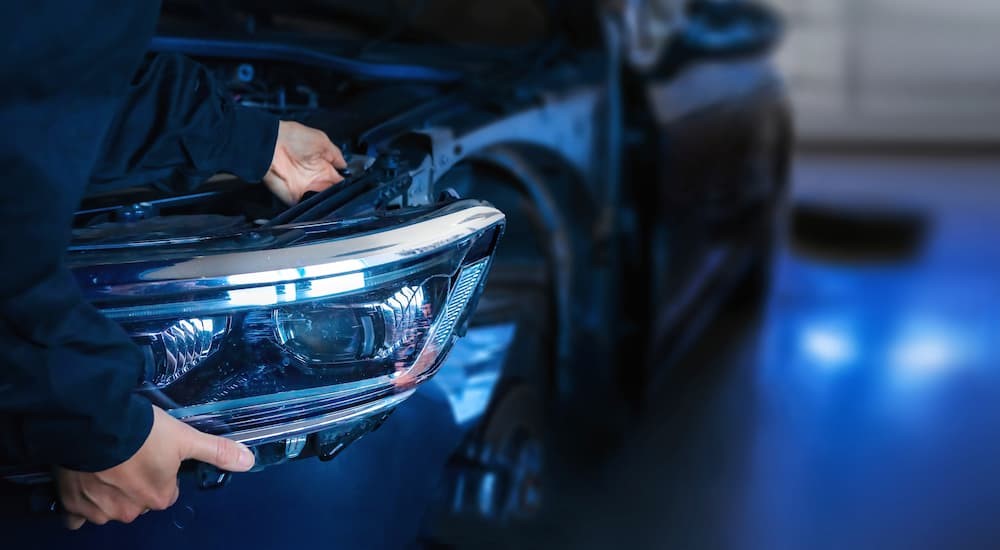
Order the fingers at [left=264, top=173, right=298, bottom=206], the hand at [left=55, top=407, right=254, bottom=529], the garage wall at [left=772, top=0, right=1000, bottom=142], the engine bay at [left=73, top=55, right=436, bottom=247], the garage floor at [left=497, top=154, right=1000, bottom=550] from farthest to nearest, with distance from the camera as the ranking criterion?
the garage wall at [left=772, top=0, right=1000, bottom=142]
the garage floor at [left=497, top=154, right=1000, bottom=550]
the fingers at [left=264, top=173, right=298, bottom=206]
the engine bay at [left=73, top=55, right=436, bottom=247]
the hand at [left=55, top=407, right=254, bottom=529]

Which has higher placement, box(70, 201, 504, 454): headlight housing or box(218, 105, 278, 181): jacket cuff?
box(218, 105, 278, 181): jacket cuff

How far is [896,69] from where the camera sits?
7.50 m

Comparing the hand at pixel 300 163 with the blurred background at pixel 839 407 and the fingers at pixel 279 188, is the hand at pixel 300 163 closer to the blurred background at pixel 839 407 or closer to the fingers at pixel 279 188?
the fingers at pixel 279 188

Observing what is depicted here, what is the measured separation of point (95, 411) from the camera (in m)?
0.71

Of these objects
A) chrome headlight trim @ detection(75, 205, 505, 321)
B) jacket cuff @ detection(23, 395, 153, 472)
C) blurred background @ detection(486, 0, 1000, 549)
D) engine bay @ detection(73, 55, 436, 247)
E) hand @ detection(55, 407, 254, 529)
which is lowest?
blurred background @ detection(486, 0, 1000, 549)

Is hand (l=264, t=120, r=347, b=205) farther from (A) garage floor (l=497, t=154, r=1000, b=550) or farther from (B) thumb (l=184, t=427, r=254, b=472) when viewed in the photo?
(A) garage floor (l=497, t=154, r=1000, b=550)

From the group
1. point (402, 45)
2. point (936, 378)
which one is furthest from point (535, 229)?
point (936, 378)

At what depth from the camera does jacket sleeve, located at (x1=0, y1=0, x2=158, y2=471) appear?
2.17ft

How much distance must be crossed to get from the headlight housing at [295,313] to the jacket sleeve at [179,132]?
0.65ft

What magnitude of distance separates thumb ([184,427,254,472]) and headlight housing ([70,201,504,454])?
0.04 feet

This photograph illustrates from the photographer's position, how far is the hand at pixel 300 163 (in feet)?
3.25

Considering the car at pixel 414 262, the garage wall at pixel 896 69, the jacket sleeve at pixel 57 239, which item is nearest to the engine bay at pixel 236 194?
the car at pixel 414 262

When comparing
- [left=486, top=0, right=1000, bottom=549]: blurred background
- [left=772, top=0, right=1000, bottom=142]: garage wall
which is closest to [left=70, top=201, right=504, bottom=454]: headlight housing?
[left=486, top=0, right=1000, bottom=549]: blurred background

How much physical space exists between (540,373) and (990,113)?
7117 millimetres
